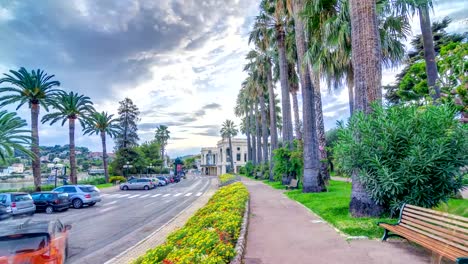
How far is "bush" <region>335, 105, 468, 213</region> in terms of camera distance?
7.44 meters

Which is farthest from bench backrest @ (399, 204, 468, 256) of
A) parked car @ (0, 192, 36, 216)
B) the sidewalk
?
parked car @ (0, 192, 36, 216)

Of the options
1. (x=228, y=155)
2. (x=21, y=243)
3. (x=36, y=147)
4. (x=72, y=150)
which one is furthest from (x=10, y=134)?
(x=228, y=155)

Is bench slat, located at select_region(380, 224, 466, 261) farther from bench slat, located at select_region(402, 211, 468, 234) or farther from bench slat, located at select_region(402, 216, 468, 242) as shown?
bench slat, located at select_region(402, 211, 468, 234)

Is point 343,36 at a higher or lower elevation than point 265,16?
lower

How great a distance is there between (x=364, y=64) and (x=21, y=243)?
10352 millimetres

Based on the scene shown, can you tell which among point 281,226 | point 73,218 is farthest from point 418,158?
point 73,218

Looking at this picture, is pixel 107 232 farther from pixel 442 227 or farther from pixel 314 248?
pixel 442 227

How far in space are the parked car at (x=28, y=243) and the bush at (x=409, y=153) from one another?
756cm

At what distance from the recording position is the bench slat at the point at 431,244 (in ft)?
14.6

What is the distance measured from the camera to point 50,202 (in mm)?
17859

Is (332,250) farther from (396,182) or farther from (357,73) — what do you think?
(357,73)

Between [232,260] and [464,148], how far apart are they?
672 cm

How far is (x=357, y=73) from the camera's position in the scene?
32.0ft

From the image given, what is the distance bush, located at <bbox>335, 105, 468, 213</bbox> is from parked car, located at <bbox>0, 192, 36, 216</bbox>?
16.1m
